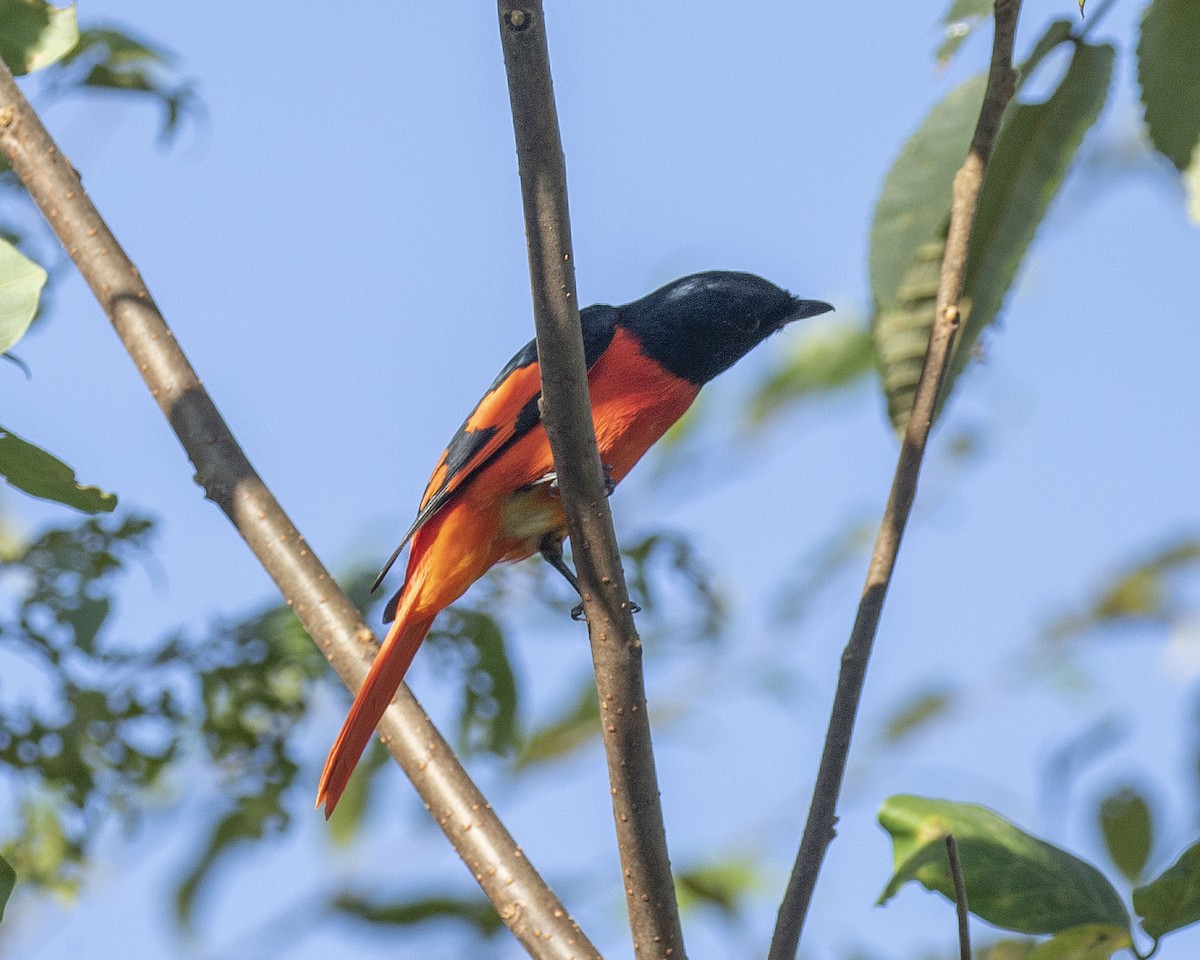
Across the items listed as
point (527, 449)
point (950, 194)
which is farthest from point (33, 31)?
point (950, 194)

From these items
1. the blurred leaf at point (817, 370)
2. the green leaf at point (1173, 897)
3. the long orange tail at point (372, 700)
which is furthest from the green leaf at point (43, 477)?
the blurred leaf at point (817, 370)

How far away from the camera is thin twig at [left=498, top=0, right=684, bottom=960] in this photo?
6.23 ft

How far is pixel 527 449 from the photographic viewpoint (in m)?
3.17

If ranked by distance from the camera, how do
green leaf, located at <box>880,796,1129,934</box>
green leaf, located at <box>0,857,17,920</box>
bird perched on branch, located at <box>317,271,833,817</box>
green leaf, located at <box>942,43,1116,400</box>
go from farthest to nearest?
bird perched on branch, located at <box>317,271,833,817</box>, green leaf, located at <box>942,43,1116,400</box>, green leaf, located at <box>880,796,1129,934</box>, green leaf, located at <box>0,857,17,920</box>

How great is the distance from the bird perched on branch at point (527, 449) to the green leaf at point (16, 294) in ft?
3.76

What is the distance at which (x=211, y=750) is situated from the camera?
2896 mm

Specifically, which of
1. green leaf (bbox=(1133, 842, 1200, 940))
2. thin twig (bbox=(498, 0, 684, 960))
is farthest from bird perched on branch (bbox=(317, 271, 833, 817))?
green leaf (bbox=(1133, 842, 1200, 940))

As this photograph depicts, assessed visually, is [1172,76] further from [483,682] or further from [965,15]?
[483,682]

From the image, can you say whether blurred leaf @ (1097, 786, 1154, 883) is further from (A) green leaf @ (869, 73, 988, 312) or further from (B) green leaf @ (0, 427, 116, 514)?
(B) green leaf @ (0, 427, 116, 514)

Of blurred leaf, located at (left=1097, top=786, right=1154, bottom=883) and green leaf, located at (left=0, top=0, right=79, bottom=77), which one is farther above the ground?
Answer: green leaf, located at (left=0, top=0, right=79, bottom=77)

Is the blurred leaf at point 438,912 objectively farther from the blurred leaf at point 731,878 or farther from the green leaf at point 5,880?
the green leaf at point 5,880

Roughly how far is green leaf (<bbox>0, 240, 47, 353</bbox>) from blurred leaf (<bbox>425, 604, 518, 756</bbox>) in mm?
1423

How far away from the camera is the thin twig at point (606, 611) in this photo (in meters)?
1.90

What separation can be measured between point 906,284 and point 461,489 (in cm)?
111
